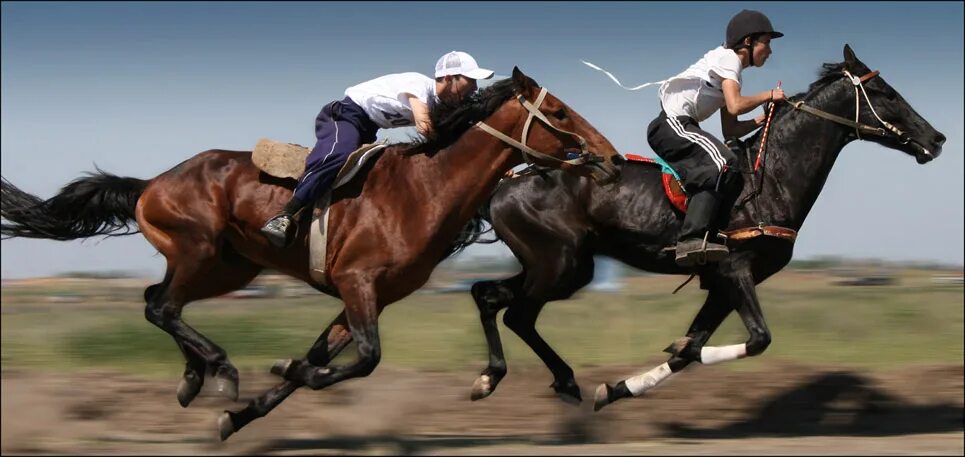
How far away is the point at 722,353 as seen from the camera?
827 centimetres

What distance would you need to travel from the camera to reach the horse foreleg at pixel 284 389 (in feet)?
25.3

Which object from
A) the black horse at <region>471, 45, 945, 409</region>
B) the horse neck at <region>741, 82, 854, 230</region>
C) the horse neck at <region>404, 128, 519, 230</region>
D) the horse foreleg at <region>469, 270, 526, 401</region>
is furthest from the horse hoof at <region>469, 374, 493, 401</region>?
the horse neck at <region>741, 82, 854, 230</region>

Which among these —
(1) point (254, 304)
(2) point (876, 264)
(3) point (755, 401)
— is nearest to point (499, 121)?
(3) point (755, 401)

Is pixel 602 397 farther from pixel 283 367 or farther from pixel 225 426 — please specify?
pixel 225 426

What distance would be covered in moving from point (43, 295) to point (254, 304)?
2449 mm

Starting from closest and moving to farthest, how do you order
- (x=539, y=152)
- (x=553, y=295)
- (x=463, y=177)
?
A: (x=539, y=152), (x=463, y=177), (x=553, y=295)

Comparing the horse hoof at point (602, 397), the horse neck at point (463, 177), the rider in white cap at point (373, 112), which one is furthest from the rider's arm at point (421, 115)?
the horse hoof at point (602, 397)

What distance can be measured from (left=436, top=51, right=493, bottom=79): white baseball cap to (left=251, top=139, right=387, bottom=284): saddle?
0.63 m

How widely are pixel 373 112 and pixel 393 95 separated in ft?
0.66

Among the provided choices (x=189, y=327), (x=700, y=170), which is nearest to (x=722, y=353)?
(x=700, y=170)

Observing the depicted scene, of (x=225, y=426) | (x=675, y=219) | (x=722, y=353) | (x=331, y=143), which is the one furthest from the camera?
(x=675, y=219)

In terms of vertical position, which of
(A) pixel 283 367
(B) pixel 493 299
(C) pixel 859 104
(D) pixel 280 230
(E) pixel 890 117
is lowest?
(A) pixel 283 367

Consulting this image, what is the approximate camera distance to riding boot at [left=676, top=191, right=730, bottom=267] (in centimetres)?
823

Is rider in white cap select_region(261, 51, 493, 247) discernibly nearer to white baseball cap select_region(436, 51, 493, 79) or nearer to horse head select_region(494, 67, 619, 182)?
white baseball cap select_region(436, 51, 493, 79)
